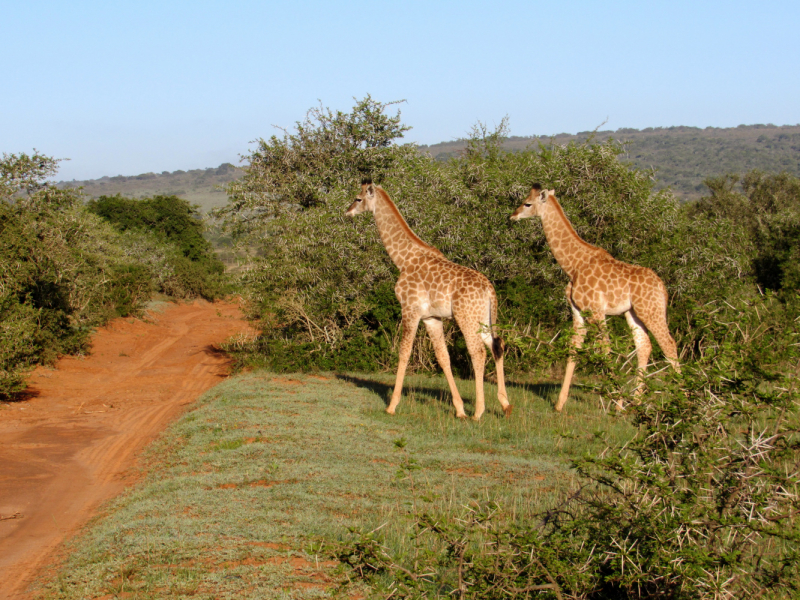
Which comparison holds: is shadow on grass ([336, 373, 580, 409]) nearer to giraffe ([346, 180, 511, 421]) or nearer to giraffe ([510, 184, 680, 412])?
giraffe ([346, 180, 511, 421])

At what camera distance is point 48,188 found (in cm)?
1930

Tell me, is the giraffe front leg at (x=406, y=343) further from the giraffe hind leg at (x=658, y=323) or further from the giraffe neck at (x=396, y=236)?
the giraffe hind leg at (x=658, y=323)

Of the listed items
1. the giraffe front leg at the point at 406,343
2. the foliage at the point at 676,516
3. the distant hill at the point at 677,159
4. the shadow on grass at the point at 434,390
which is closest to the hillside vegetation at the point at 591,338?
the foliage at the point at 676,516

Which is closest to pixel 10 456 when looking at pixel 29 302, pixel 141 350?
pixel 29 302

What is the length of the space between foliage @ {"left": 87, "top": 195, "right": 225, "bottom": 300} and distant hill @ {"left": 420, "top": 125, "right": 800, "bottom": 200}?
3416 centimetres

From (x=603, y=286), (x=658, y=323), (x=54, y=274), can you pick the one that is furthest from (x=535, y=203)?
(x=54, y=274)

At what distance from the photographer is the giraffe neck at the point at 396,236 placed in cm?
1008

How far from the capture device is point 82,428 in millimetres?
10547

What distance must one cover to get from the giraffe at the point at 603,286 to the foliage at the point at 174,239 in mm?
23279

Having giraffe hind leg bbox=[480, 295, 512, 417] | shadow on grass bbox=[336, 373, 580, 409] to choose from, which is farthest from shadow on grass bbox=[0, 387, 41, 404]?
giraffe hind leg bbox=[480, 295, 512, 417]

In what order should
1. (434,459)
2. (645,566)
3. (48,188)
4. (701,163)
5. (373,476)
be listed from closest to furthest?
1. (645,566)
2. (373,476)
3. (434,459)
4. (48,188)
5. (701,163)

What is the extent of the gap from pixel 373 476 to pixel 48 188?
16.5 meters

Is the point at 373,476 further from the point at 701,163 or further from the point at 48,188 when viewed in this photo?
the point at 701,163

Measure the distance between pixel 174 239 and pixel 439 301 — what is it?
1175 inches
